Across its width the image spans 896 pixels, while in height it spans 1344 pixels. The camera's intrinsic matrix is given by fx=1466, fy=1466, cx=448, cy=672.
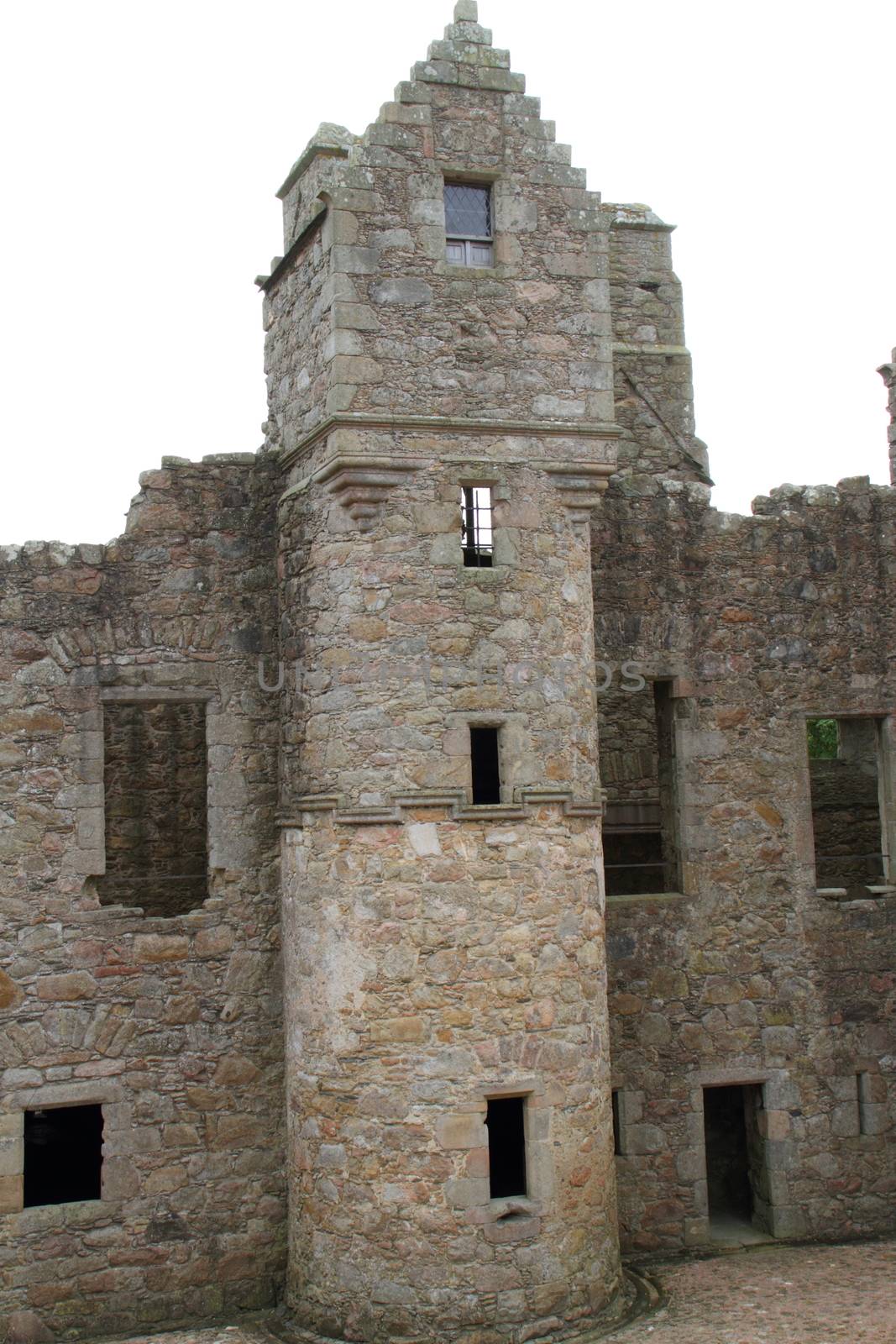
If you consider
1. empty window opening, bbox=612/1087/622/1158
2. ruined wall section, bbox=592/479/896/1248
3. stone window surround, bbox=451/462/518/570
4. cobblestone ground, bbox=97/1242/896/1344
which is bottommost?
cobblestone ground, bbox=97/1242/896/1344

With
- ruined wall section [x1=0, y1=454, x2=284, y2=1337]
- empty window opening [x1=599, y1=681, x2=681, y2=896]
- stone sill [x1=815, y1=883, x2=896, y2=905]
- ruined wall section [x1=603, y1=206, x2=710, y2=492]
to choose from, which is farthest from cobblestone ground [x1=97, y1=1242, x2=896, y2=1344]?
ruined wall section [x1=603, y1=206, x2=710, y2=492]

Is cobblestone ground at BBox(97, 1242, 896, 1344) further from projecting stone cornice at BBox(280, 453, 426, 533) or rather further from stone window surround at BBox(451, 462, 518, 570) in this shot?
projecting stone cornice at BBox(280, 453, 426, 533)

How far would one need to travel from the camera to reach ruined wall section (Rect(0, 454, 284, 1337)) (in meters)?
10.9

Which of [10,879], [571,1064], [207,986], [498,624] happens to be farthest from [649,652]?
[10,879]

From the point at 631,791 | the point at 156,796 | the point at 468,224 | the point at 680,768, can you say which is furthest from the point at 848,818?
the point at 468,224

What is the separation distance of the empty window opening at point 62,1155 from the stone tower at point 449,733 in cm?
249

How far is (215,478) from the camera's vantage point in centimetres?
1165

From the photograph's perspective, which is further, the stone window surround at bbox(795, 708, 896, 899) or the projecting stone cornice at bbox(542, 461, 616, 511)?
the stone window surround at bbox(795, 708, 896, 899)

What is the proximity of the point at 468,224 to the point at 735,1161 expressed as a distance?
8.34 m

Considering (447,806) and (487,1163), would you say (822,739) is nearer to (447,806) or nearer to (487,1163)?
(447,806)

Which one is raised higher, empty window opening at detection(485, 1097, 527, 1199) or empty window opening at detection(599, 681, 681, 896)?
empty window opening at detection(599, 681, 681, 896)

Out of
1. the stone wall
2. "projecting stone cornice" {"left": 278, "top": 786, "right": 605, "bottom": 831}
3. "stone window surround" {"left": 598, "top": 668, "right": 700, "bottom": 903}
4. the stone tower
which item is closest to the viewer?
the stone tower

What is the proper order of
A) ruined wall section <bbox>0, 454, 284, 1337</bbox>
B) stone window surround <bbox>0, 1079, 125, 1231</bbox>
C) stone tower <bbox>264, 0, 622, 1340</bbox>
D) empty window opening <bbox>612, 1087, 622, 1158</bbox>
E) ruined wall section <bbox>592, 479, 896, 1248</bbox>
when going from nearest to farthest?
stone tower <bbox>264, 0, 622, 1340</bbox> → stone window surround <bbox>0, 1079, 125, 1231</bbox> → ruined wall section <bbox>0, 454, 284, 1337</bbox> → empty window opening <bbox>612, 1087, 622, 1158</bbox> → ruined wall section <bbox>592, 479, 896, 1248</bbox>

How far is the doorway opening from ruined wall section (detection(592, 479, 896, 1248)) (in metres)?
0.16
